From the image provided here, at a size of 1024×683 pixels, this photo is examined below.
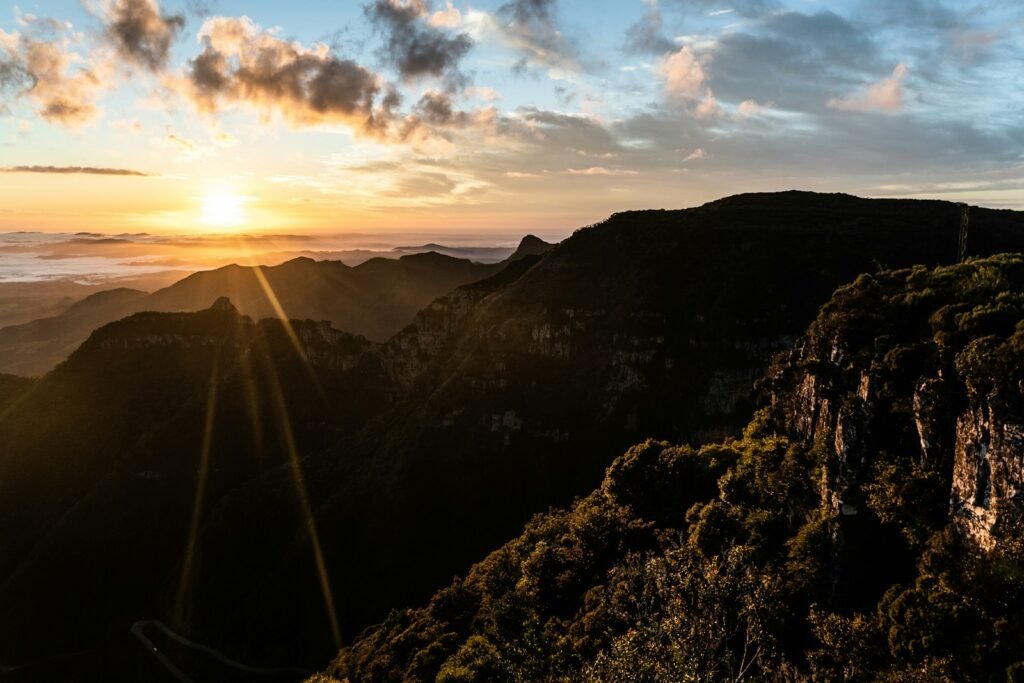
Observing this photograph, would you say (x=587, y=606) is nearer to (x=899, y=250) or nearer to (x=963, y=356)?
(x=963, y=356)

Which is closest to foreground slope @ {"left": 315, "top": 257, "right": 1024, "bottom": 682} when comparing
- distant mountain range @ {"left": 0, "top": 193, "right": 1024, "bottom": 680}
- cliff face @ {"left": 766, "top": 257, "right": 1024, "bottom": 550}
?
cliff face @ {"left": 766, "top": 257, "right": 1024, "bottom": 550}

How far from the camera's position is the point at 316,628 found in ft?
355

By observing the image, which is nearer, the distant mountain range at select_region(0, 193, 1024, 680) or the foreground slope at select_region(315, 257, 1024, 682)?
the foreground slope at select_region(315, 257, 1024, 682)

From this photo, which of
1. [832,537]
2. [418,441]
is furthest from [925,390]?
[418,441]

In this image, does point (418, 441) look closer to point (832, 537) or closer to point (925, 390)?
point (832, 537)

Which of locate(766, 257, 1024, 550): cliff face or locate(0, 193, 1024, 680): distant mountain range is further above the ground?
locate(766, 257, 1024, 550): cliff face

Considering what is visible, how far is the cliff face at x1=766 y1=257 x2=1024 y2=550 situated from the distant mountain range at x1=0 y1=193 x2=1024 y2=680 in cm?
6978

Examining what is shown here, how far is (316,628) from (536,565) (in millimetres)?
72127

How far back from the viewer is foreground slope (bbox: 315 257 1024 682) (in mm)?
27281

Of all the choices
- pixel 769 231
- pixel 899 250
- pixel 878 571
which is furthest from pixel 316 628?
pixel 899 250

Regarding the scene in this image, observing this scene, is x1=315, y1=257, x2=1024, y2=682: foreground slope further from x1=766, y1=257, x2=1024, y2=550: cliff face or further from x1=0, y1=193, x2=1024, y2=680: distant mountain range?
x1=0, y1=193, x2=1024, y2=680: distant mountain range

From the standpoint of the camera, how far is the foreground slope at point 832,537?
1074 inches

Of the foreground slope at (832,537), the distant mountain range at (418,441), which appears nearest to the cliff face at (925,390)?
the foreground slope at (832,537)

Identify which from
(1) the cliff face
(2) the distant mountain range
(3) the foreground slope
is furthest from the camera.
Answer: (2) the distant mountain range
